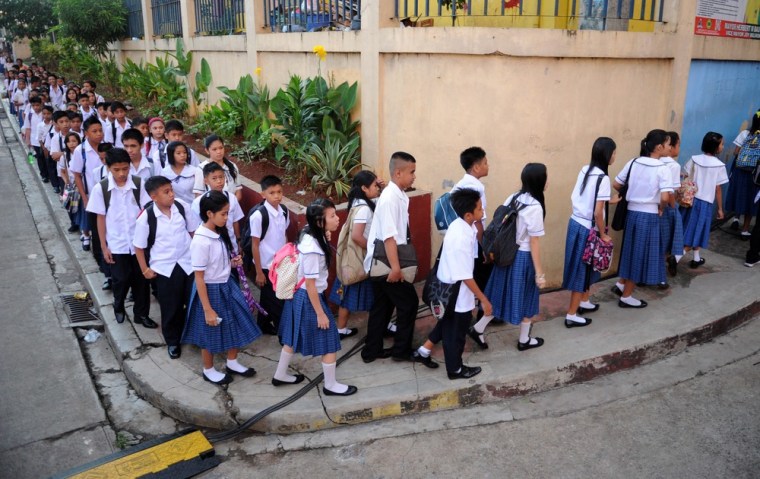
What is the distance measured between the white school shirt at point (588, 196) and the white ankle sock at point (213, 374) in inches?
120

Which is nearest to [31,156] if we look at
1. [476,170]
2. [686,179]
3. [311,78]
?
[311,78]

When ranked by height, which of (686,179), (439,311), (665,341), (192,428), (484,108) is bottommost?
(192,428)

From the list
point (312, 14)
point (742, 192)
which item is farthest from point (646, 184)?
point (312, 14)

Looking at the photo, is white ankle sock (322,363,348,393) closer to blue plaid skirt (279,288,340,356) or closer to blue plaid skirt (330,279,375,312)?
blue plaid skirt (279,288,340,356)

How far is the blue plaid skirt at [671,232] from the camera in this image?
534cm

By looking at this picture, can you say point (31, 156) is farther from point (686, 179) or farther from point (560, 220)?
point (686, 179)

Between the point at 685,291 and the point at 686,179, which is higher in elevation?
the point at 686,179

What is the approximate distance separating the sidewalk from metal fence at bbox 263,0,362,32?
3495 mm

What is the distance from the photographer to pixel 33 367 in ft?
16.2

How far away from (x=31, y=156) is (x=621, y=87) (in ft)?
35.7

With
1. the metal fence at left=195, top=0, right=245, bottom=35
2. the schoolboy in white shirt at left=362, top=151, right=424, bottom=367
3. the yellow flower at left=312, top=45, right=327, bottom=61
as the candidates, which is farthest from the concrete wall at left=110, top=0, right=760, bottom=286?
the metal fence at left=195, top=0, right=245, bottom=35

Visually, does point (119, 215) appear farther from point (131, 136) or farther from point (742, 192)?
point (742, 192)

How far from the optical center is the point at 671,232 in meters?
5.42

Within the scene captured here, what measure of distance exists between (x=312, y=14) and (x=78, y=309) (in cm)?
425
